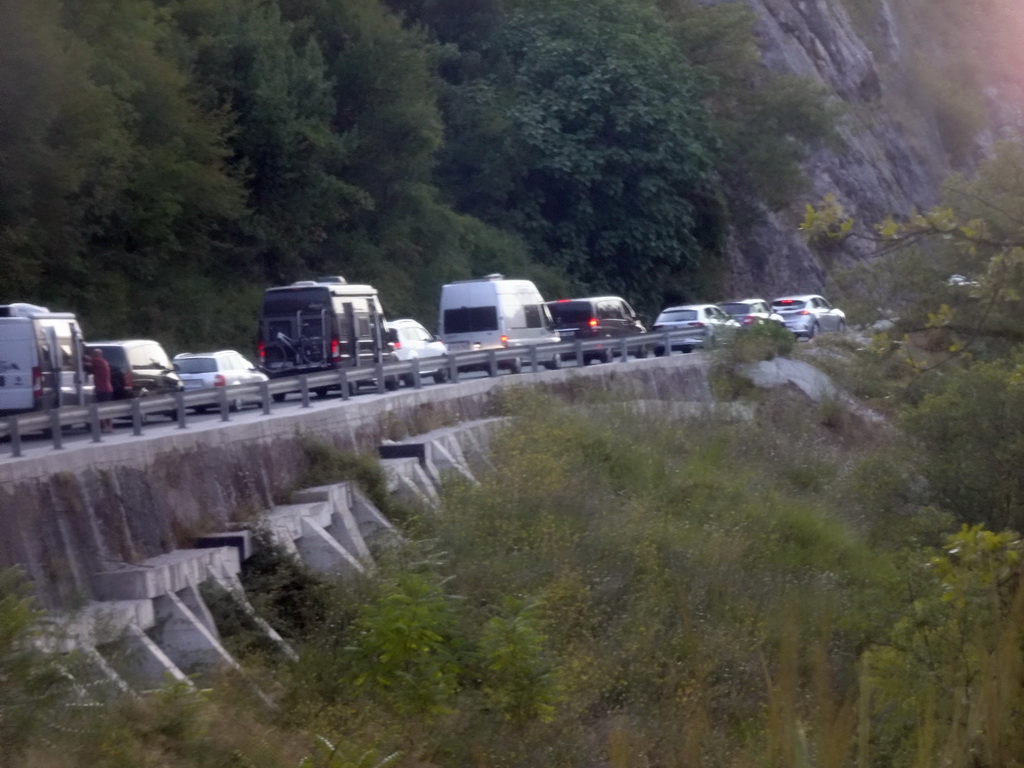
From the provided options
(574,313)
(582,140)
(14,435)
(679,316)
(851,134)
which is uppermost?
(851,134)

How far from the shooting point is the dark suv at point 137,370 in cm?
2416

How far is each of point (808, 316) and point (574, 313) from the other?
13356mm

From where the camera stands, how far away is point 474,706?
12094mm

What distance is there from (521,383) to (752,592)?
953 cm

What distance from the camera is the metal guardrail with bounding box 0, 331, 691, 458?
12.7 metres

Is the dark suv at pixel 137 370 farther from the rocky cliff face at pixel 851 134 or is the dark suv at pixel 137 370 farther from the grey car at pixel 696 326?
the rocky cliff face at pixel 851 134

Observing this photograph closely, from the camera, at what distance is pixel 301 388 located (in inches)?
754

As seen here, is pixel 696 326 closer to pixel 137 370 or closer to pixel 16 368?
pixel 137 370

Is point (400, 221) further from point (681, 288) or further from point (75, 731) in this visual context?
point (75, 731)

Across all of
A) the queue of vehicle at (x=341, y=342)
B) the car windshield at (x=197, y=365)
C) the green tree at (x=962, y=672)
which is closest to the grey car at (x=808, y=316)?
the queue of vehicle at (x=341, y=342)

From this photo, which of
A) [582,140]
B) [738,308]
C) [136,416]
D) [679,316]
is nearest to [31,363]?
[136,416]

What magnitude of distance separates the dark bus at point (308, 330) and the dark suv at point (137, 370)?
1.86m

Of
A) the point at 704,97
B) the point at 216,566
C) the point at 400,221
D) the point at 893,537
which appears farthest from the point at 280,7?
the point at 216,566

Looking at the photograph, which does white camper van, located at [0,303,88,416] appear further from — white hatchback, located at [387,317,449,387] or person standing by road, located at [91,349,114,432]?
white hatchback, located at [387,317,449,387]
